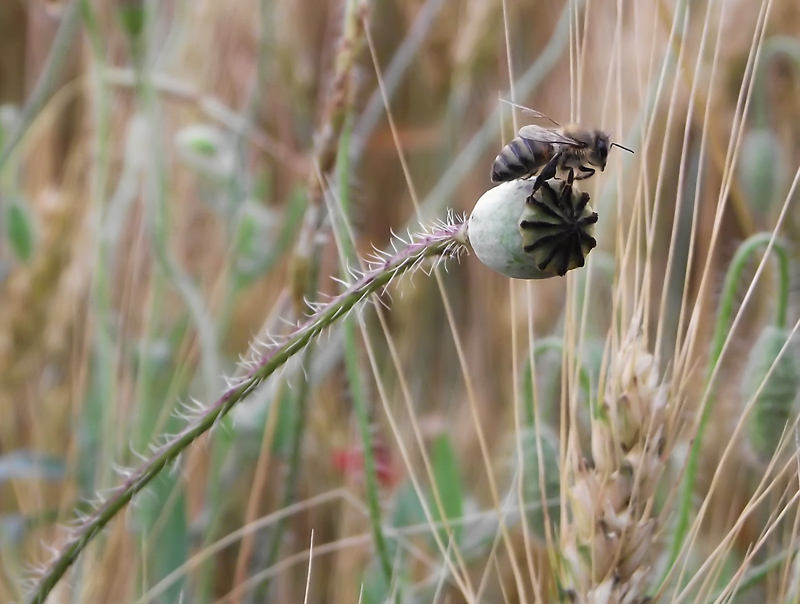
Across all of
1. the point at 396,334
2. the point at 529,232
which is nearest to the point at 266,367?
the point at 529,232

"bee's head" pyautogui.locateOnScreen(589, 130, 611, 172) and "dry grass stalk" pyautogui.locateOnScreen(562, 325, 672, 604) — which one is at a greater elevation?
"bee's head" pyautogui.locateOnScreen(589, 130, 611, 172)

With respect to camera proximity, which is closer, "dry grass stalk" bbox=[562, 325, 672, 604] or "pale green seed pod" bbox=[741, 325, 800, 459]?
"dry grass stalk" bbox=[562, 325, 672, 604]

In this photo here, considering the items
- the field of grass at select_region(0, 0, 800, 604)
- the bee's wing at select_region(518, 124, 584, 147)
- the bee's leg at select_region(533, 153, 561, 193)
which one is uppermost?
the bee's wing at select_region(518, 124, 584, 147)

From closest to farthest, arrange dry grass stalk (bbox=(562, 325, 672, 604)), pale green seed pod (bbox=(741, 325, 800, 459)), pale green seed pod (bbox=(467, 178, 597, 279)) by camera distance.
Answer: pale green seed pod (bbox=(467, 178, 597, 279))
dry grass stalk (bbox=(562, 325, 672, 604))
pale green seed pod (bbox=(741, 325, 800, 459))

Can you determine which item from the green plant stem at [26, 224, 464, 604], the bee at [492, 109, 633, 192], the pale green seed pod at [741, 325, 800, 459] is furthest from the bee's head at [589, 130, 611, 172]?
the pale green seed pod at [741, 325, 800, 459]

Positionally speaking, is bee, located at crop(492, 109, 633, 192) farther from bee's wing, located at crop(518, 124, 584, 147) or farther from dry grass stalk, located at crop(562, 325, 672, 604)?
dry grass stalk, located at crop(562, 325, 672, 604)

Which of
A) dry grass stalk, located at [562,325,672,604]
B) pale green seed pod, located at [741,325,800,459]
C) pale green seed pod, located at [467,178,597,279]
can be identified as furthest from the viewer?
pale green seed pod, located at [741,325,800,459]

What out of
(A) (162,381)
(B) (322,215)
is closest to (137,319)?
(A) (162,381)
